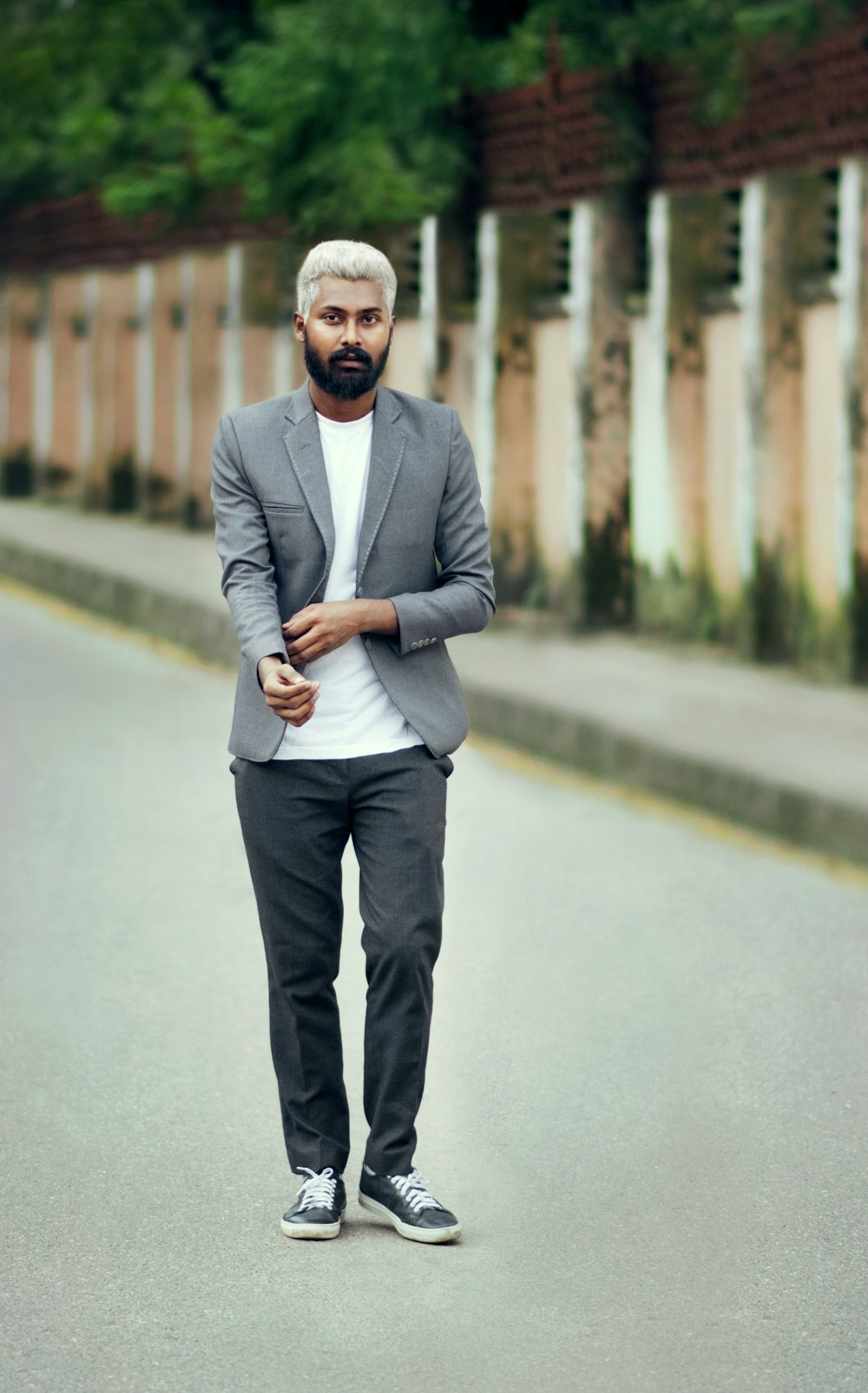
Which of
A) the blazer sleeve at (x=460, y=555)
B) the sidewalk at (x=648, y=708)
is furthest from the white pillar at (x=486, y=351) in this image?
the blazer sleeve at (x=460, y=555)

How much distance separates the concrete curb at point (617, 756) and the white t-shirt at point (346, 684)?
169 inches

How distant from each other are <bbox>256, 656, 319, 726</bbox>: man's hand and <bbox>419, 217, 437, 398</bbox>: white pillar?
34.3 feet

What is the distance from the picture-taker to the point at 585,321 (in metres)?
13.2

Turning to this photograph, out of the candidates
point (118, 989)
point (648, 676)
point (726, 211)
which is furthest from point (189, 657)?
point (118, 989)

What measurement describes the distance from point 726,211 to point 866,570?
7.69ft

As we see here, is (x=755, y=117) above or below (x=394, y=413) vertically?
above

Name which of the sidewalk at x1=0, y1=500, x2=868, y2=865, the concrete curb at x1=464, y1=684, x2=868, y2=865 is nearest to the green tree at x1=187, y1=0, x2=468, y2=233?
the sidewalk at x1=0, y1=500, x2=868, y2=865

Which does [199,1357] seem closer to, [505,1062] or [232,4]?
[505,1062]

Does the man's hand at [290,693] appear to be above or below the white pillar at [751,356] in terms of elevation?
below

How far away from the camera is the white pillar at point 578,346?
1318cm

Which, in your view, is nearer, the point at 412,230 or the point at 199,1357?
the point at 199,1357

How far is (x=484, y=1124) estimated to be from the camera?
532 cm

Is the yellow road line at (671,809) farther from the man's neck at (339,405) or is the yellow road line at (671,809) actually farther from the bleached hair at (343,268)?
the bleached hair at (343,268)

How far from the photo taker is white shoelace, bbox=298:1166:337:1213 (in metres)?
4.58
